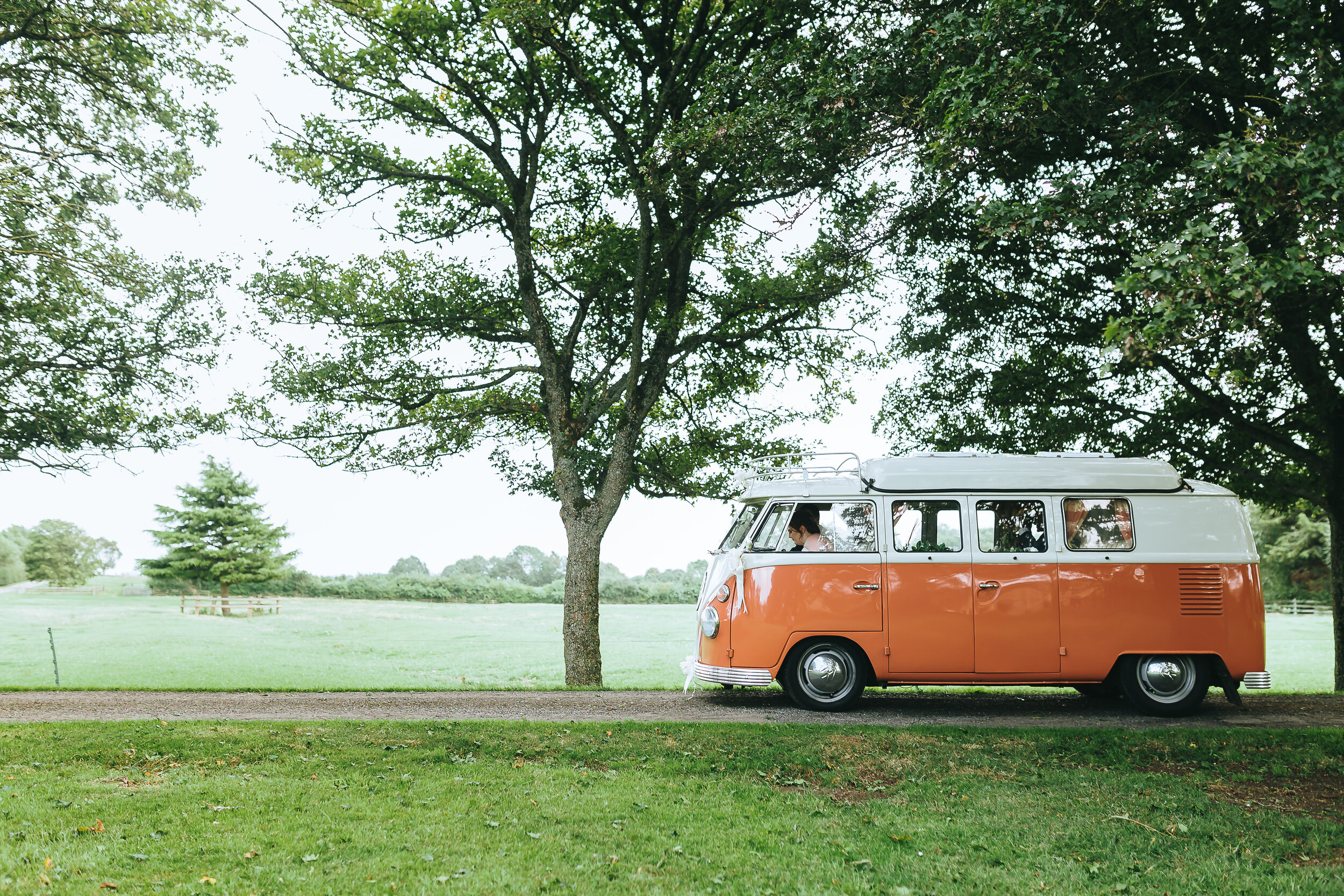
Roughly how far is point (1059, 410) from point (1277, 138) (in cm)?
885

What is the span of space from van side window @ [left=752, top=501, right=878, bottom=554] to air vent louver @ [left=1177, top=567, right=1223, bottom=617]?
3783 mm

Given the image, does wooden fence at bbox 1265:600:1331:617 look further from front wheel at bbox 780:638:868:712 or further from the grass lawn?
front wheel at bbox 780:638:868:712

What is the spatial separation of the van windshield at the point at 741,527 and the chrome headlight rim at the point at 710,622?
83cm

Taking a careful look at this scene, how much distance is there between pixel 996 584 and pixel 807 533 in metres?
2.38

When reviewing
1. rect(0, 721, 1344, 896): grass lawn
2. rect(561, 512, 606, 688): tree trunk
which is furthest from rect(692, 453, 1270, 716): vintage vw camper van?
rect(561, 512, 606, 688): tree trunk

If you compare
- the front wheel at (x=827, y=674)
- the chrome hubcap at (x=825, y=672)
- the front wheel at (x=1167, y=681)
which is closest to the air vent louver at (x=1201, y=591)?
the front wheel at (x=1167, y=681)

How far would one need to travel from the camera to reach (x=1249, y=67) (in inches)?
466

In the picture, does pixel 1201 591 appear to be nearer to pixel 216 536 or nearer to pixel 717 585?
pixel 717 585

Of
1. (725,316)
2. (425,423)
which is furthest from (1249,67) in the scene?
(425,423)

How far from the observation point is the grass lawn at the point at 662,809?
5703 millimetres

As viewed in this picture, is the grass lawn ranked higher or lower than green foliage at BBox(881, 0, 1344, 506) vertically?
lower

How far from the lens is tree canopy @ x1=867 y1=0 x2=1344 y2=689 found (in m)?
7.27

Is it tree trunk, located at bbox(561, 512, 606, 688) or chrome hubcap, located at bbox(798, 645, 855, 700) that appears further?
tree trunk, located at bbox(561, 512, 606, 688)

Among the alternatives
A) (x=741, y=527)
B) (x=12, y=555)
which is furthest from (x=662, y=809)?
(x=12, y=555)
